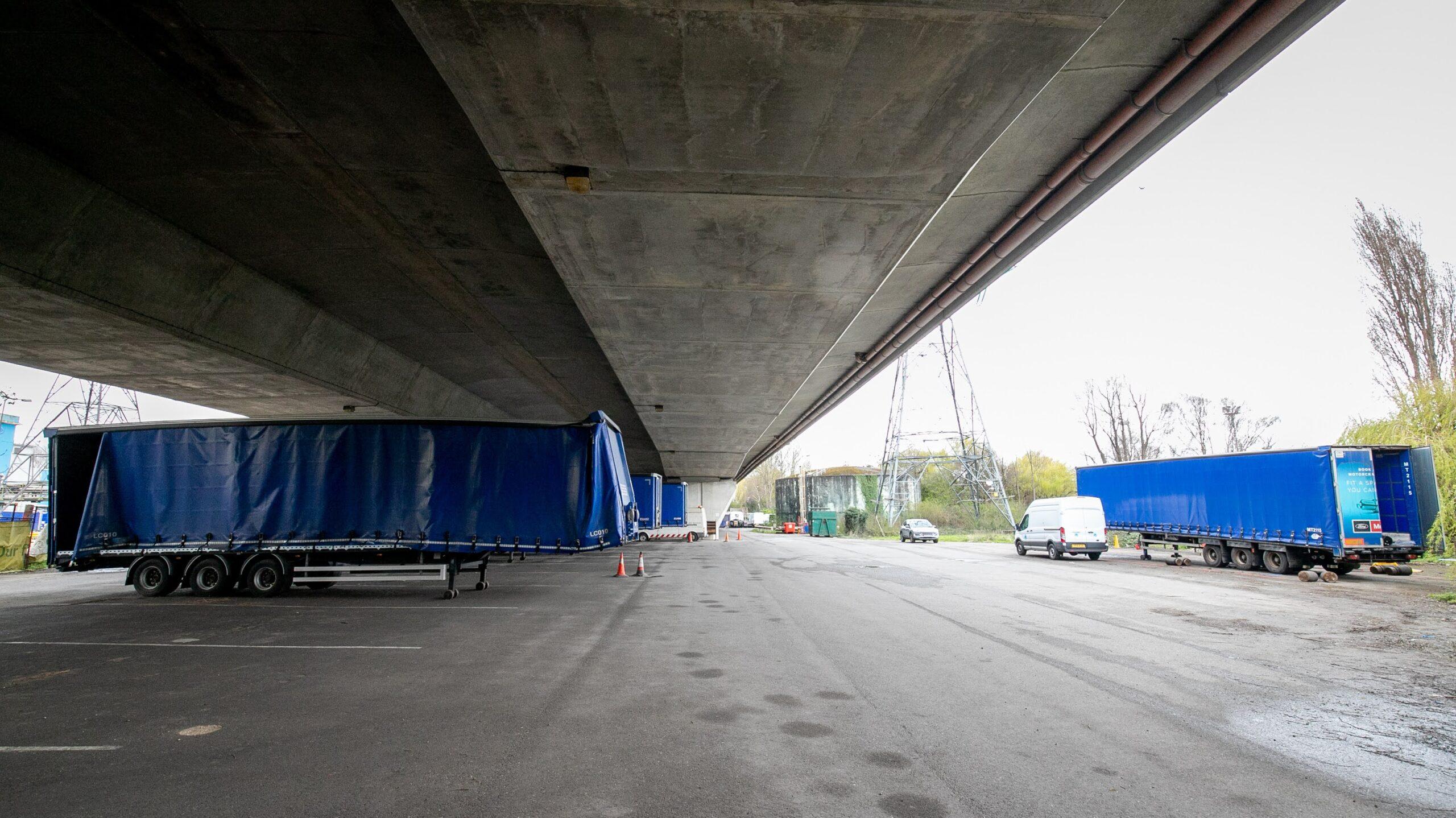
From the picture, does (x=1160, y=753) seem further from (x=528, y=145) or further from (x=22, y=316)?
(x=22, y=316)

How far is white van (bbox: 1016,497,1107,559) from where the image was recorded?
23844mm

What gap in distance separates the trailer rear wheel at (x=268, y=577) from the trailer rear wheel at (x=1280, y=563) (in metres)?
24.5

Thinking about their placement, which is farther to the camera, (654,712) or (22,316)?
(22,316)

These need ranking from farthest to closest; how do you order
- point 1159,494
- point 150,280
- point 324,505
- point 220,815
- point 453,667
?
point 1159,494 → point 324,505 → point 150,280 → point 453,667 → point 220,815

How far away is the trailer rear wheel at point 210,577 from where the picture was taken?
1312cm

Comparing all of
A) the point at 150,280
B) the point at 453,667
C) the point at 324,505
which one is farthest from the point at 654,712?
the point at 150,280

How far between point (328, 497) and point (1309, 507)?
76.4ft

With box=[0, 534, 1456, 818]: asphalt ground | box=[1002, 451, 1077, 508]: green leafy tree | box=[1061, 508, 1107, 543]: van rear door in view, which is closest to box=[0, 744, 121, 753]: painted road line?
box=[0, 534, 1456, 818]: asphalt ground

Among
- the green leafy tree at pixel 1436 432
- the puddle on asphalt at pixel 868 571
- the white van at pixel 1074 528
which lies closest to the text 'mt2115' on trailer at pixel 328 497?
the puddle on asphalt at pixel 868 571

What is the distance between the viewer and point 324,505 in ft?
42.0

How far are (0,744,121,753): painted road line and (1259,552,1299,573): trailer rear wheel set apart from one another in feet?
78.6

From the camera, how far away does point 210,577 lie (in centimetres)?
1322

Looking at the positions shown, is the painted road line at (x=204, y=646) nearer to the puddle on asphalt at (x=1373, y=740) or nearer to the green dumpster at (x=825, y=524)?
the puddle on asphalt at (x=1373, y=740)

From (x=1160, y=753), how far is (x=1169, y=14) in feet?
20.8
